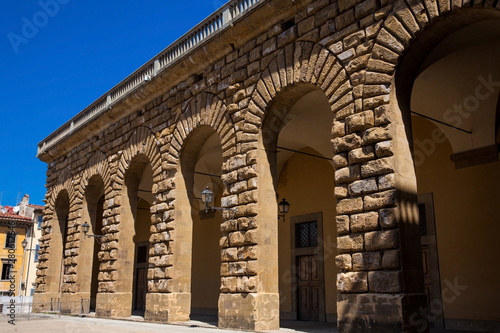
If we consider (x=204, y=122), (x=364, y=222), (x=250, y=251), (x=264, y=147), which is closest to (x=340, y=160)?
(x=364, y=222)

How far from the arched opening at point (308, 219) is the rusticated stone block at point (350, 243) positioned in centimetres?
396

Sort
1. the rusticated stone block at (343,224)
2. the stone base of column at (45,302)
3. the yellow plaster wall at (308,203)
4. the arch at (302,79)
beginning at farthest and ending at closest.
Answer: the stone base of column at (45,302) < the yellow plaster wall at (308,203) < the arch at (302,79) < the rusticated stone block at (343,224)

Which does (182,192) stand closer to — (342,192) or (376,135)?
(342,192)

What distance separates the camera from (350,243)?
6.93 meters

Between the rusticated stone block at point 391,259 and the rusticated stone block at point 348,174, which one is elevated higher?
the rusticated stone block at point 348,174

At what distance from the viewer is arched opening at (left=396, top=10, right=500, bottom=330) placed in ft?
28.6

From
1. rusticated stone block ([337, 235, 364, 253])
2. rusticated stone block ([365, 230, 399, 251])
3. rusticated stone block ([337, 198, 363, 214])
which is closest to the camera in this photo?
rusticated stone block ([365, 230, 399, 251])

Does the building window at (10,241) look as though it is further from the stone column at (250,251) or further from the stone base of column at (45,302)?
the stone column at (250,251)

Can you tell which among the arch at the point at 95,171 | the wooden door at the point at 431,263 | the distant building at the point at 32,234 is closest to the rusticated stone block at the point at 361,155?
the wooden door at the point at 431,263

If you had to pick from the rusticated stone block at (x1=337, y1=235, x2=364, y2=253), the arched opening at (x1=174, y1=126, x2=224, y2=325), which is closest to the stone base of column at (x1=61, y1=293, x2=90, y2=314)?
the arched opening at (x1=174, y1=126, x2=224, y2=325)

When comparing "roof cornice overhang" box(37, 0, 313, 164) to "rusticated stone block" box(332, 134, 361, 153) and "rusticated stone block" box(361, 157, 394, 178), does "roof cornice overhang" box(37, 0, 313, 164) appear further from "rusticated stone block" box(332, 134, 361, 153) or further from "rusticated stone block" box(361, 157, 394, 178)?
"rusticated stone block" box(361, 157, 394, 178)

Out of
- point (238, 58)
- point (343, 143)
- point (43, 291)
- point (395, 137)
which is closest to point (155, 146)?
point (238, 58)

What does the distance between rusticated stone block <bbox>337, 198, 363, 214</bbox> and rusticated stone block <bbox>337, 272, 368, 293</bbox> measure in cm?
91

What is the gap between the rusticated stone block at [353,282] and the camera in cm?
664
